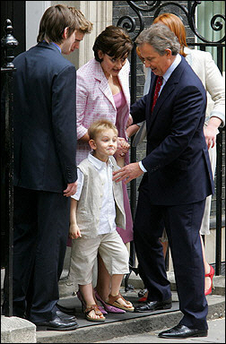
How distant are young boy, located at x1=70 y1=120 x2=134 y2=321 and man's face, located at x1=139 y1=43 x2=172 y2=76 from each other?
1.49 ft

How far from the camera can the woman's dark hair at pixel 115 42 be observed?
5426 millimetres

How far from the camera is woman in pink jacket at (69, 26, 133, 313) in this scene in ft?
17.9

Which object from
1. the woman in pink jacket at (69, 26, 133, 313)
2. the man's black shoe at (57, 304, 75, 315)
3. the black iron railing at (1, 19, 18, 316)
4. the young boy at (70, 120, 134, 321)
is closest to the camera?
the black iron railing at (1, 19, 18, 316)

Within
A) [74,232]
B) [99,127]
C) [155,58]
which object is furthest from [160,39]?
[74,232]

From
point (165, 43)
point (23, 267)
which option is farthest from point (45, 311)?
point (165, 43)

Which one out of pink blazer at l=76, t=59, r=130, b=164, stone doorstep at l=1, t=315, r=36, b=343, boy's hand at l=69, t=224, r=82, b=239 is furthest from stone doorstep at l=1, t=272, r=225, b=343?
pink blazer at l=76, t=59, r=130, b=164

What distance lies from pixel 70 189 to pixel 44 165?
210 mm

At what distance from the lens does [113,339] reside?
535 centimetres

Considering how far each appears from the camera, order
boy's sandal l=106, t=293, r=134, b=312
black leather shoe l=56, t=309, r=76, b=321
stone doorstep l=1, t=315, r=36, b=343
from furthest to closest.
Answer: boy's sandal l=106, t=293, r=134, b=312 → black leather shoe l=56, t=309, r=76, b=321 → stone doorstep l=1, t=315, r=36, b=343

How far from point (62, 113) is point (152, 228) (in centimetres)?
117

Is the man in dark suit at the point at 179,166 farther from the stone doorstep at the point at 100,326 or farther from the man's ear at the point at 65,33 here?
the man's ear at the point at 65,33

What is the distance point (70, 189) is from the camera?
5.03 metres

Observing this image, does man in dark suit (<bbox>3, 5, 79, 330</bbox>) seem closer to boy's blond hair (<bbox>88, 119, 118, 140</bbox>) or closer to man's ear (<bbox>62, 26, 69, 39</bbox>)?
man's ear (<bbox>62, 26, 69, 39</bbox>)

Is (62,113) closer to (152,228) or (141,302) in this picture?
(152,228)
